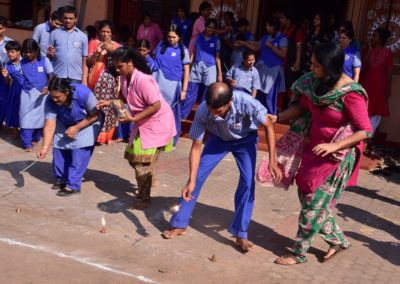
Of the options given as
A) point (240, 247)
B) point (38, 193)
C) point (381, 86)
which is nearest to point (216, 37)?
point (381, 86)

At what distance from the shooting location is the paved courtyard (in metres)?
4.12

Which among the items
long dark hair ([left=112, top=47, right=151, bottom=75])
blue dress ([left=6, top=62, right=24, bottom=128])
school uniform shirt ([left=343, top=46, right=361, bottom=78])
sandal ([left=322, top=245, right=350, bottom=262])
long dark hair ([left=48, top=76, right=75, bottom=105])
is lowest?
sandal ([left=322, top=245, right=350, bottom=262])

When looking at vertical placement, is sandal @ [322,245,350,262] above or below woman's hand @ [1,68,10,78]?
below

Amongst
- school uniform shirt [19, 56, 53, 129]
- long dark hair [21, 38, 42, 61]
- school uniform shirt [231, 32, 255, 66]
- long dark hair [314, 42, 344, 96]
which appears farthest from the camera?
school uniform shirt [231, 32, 255, 66]

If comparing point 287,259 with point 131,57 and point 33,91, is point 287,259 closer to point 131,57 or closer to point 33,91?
point 131,57

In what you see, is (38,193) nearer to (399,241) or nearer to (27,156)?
(27,156)

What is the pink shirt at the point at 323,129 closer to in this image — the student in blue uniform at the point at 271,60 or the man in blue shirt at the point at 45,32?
the student in blue uniform at the point at 271,60

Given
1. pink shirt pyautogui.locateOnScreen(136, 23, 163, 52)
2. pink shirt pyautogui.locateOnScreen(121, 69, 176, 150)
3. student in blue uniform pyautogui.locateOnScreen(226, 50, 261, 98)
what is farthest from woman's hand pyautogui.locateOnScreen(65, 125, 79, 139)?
pink shirt pyautogui.locateOnScreen(136, 23, 163, 52)

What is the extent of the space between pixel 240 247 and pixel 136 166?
1337 mm

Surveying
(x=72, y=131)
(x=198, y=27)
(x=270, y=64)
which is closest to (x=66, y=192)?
(x=72, y=131)

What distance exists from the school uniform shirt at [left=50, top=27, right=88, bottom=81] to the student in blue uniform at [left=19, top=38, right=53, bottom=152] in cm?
26

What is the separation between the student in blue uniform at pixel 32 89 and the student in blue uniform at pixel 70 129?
1.82 meters

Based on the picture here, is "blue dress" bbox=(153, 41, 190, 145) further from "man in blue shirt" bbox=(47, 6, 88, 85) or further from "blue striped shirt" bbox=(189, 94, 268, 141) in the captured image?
"blue striped shirt" bbox=(189, 94, 268, 141)

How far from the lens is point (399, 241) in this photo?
5.12 meters
